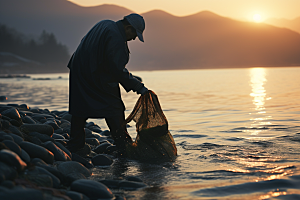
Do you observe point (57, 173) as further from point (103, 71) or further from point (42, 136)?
point (103, 71)

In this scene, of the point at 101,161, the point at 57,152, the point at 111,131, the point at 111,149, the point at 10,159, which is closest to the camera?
the point at 10,159

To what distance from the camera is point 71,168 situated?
4.19 meters

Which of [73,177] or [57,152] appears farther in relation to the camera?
[57,152]

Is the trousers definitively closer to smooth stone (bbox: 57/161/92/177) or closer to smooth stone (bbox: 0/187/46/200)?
smooth stone (bbox: 57/161/92/177)

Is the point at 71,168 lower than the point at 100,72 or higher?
lower

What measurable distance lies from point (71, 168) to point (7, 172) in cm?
→ 104

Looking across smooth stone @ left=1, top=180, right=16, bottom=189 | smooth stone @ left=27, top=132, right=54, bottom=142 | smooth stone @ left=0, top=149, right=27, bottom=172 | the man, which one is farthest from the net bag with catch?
smooth stone @ left=1, top=180, right=16, bottom=189

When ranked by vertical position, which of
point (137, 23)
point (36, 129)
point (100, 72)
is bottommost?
point (36, 129)

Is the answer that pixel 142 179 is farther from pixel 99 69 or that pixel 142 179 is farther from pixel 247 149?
pixel 247 149

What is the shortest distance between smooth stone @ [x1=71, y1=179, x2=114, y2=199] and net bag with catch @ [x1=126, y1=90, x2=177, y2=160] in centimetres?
176

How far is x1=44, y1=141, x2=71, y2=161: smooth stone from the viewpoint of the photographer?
4560 mm

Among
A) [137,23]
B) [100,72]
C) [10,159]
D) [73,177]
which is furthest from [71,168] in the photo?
[137,23]

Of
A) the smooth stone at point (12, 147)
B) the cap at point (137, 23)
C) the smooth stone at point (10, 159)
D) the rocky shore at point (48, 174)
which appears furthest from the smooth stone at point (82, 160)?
the cap at point (137, 23)

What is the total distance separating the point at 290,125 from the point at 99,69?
17.7ft
